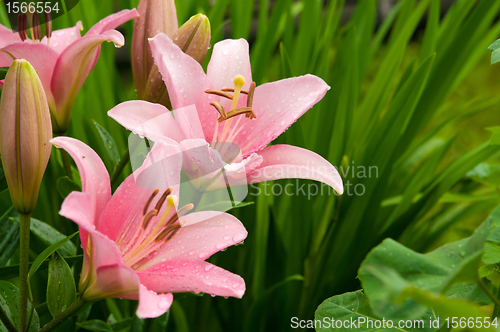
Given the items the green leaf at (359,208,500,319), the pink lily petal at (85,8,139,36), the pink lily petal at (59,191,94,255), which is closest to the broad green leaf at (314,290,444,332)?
the green leaf at (359,208,500,319)

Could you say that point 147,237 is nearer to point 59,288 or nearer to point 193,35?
point 59,288

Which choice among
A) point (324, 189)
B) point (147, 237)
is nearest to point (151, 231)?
point (147, 237)

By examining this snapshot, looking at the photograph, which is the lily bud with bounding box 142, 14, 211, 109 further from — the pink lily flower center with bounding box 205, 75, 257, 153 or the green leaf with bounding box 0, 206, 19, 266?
the green leaf with bounding box 0, 206, 19, 266

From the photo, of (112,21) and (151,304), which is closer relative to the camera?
(151,304)

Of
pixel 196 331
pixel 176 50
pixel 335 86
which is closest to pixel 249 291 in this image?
pixel 196 331

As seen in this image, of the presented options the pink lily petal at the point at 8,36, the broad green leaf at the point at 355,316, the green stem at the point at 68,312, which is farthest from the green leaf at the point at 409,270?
the pink lily petal at the point at 8,36

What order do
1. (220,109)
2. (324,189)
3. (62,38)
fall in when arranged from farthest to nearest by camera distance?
1. (324,189)
2. (62,38)
3. (220,109)

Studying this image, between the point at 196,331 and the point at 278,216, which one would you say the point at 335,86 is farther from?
the point at 196,331
